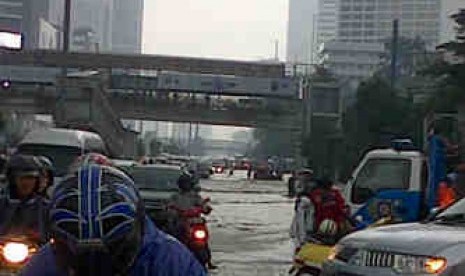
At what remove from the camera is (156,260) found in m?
3.37

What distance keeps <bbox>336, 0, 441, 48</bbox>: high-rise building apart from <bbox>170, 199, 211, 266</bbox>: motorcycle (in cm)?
13729

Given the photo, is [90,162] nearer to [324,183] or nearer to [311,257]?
[311,257]

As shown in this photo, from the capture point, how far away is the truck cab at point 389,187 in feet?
53.5

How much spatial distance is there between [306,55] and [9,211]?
180m

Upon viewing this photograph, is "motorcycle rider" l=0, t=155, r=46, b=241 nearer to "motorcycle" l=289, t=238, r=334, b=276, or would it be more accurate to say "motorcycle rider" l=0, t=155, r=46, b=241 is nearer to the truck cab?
"motorcycle" l=289, t=238, r=334, b=276

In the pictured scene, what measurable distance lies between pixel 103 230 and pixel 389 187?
13.8 meters

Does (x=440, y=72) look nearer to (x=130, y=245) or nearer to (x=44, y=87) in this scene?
(x=44, y=87)

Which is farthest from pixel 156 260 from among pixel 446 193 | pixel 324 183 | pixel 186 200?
pixel 186 200

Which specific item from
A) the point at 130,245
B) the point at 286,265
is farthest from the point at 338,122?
the point at 130,245

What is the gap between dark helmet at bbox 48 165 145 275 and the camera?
10.1 ft

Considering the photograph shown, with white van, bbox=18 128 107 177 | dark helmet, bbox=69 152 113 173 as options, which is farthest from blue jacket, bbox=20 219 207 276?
white van, bbox=18 128 107 177

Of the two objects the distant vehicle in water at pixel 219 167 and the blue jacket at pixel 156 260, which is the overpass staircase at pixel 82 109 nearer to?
the blue jacket at pixel 156 260

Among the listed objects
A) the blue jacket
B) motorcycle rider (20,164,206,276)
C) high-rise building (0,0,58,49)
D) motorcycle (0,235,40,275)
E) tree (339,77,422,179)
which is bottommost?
tree (339,77,422,179)

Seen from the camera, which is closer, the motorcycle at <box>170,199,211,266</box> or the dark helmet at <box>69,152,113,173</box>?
the dark helmet at <box>69,152,113,173</box>
